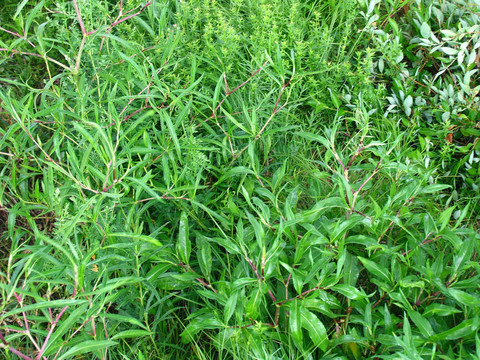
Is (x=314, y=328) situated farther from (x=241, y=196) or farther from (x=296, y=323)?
(x=241, y=196)

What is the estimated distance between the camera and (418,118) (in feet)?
9.46

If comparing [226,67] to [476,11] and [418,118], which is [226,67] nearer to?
[418,118]

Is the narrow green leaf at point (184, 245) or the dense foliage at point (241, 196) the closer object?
the dense foliage at point (241, 196)

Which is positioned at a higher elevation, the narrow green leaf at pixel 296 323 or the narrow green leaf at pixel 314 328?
the narrow green leaf at pixel 296 323

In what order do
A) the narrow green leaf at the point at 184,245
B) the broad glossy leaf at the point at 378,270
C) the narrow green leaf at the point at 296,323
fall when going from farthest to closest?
the narrow green leaf at the point at 184,245 < the broad glossy leaf at the point at 378,270 < the narrow green leaf at the point at 296,323

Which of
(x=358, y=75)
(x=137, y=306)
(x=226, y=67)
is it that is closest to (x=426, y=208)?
(x=358, y=75)

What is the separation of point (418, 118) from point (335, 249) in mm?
1318

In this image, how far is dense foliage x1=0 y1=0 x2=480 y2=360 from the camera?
1.79 m

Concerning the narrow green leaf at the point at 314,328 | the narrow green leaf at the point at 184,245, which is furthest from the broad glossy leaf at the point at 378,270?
the narrow green leaf at the point at 184,245

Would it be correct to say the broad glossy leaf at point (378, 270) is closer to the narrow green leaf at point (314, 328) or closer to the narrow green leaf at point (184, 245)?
the narrow green leaf at point (314, 328)

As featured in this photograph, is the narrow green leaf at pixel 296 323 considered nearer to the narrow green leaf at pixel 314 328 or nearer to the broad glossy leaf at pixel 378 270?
the narrow green leaf at pixel 314 328

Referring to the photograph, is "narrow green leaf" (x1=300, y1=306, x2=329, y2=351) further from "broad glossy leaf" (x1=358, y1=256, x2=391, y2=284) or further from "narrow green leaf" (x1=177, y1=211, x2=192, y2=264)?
"narrow green leaf" (x1=177, y1=211, x2=192, y2=264)

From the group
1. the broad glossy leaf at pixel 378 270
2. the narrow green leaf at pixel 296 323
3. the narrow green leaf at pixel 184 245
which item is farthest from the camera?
the narrow green leaf at pixel 184 245

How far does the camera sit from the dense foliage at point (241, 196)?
1794mm
